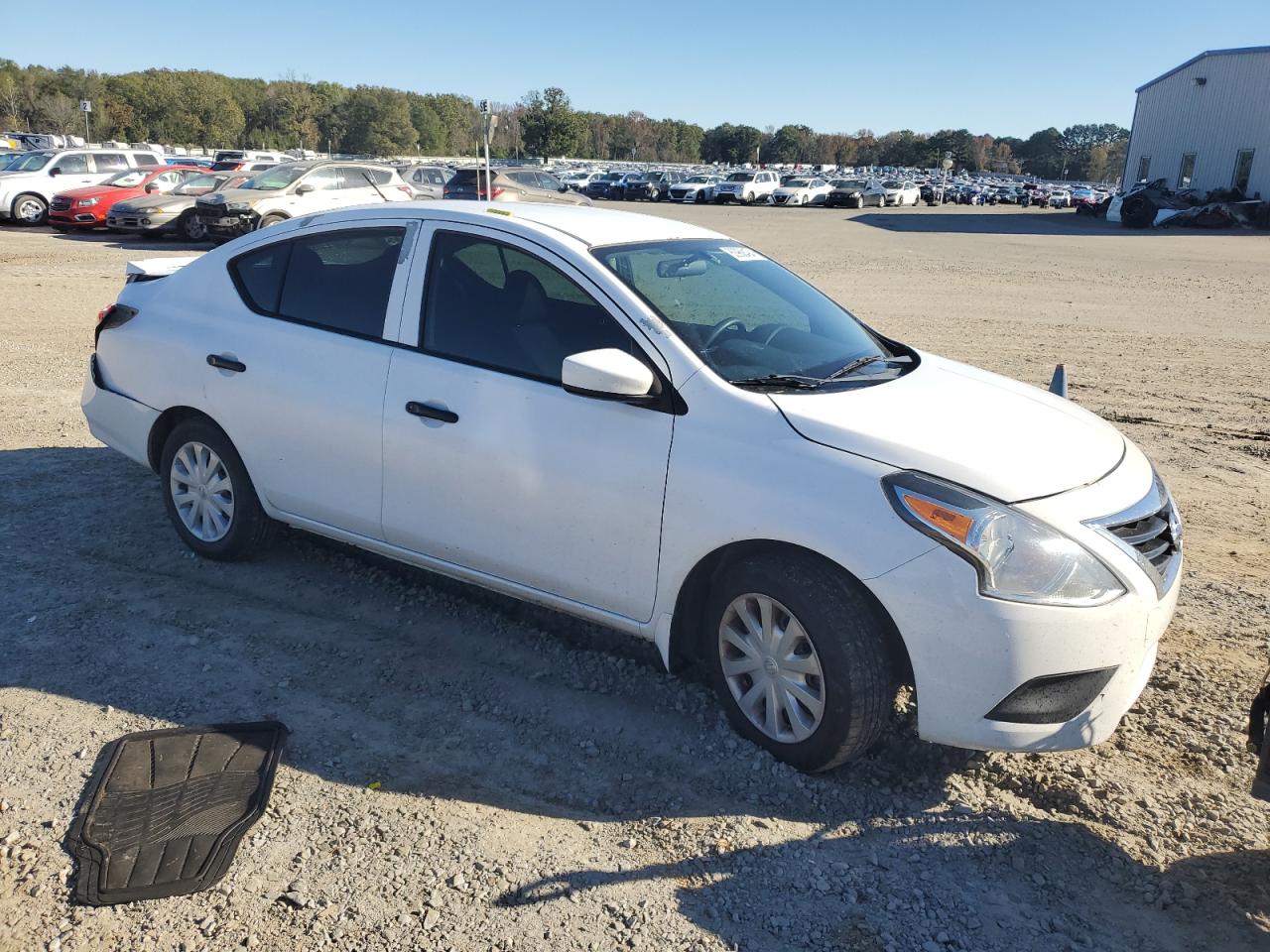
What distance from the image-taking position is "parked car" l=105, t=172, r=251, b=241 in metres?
21.3

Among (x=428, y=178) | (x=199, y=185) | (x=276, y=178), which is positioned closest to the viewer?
(x=276, y=178)

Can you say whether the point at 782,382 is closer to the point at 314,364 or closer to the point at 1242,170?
the point at 314,364

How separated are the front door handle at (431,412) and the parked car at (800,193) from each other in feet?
175

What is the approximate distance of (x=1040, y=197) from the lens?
7031cm

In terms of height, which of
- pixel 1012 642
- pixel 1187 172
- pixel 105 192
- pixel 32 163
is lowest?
pixel 1012 642

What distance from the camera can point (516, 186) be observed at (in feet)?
82.3

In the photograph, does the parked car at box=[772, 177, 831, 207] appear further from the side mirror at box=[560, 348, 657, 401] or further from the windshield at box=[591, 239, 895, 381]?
the side mirror at box=[560, 348, 657, 401]

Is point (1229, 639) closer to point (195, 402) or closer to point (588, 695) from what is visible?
point (588, 695)

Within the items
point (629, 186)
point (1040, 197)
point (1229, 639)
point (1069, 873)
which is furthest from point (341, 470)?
point (1040, 197)

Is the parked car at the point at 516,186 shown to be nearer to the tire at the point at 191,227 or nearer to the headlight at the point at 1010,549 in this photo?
the tire at the point at 191,227

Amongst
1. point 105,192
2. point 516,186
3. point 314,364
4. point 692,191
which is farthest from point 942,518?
point 692,191

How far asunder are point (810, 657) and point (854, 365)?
4.36 ft

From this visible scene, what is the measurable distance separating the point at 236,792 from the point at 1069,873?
2.61m

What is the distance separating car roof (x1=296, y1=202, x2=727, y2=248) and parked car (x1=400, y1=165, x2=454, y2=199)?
22758mm
